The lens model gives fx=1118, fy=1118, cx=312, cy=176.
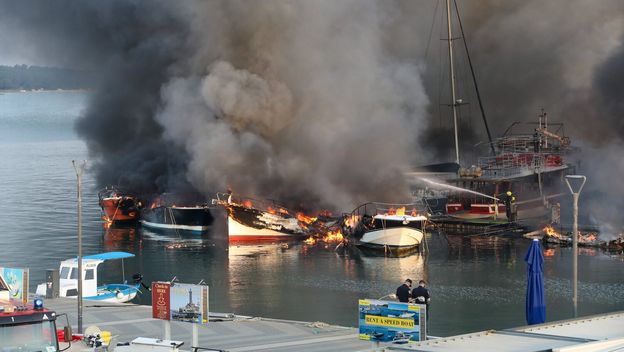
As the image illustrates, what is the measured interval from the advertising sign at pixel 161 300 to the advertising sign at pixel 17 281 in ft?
19.6

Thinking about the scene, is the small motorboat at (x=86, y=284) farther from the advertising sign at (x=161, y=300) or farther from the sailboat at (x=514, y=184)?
the sailboat at (x=514, y=184)

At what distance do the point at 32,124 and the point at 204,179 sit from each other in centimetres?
13783

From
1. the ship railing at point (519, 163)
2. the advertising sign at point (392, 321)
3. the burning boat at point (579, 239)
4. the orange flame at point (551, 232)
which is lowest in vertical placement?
the advertising sign at point (392, 321)

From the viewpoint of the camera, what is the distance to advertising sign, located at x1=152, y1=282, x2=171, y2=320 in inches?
805

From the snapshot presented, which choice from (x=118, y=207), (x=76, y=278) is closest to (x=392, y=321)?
(x=76, y=278)

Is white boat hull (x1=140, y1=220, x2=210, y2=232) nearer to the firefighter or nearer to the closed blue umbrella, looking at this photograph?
the firefighter

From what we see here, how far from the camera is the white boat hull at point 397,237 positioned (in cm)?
5300

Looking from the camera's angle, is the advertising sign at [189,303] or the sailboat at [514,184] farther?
the sailboat at [514,184]

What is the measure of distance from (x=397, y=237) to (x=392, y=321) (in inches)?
1381

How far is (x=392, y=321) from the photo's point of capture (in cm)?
1816

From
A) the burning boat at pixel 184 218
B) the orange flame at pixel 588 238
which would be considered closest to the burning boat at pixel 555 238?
the orange flame at pixel 588 238

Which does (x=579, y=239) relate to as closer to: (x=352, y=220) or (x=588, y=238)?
(x=588, y=238)

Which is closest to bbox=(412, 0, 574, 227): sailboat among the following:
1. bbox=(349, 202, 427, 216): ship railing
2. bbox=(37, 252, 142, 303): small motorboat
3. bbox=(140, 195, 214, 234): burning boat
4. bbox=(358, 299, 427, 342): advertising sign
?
bbox=(349, 202, 427, 216): ship railing

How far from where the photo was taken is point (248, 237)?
2347 inches
